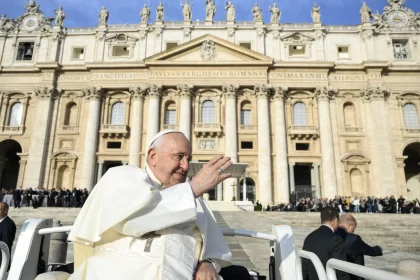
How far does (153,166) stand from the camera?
216 centimetres

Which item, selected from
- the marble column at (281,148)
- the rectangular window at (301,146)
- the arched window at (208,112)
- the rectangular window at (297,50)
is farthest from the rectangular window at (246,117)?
the rectangular window at (297,50)

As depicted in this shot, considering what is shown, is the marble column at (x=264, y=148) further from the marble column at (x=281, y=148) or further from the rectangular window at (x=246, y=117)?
the rectangular window at (x=246, y=117)

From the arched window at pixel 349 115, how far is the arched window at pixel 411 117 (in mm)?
4366

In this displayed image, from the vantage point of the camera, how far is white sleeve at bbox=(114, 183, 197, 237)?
1.68m

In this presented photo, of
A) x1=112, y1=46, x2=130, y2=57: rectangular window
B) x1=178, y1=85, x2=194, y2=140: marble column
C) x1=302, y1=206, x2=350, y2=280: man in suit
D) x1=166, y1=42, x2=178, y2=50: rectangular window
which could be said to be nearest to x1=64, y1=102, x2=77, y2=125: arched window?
x1=112, y1=46, x2=130, y2=57: rectangular window

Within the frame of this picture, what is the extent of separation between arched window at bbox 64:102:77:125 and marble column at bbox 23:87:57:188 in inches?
52.2

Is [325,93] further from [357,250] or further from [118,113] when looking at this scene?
[357,250]

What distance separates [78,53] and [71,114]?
6419 mm

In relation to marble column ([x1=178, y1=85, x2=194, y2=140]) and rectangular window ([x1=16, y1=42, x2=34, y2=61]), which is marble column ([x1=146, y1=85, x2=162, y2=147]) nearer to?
marble column ([x1=178, y1=85, x2=194, y2=140])

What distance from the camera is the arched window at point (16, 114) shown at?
27.5 m

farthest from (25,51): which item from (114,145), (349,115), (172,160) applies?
(172,160)

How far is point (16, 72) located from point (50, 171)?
1072 cm

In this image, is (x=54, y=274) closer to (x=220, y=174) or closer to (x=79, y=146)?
(x=220, y=174)

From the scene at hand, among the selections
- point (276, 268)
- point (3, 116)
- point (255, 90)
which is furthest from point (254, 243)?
point (3, 116)
